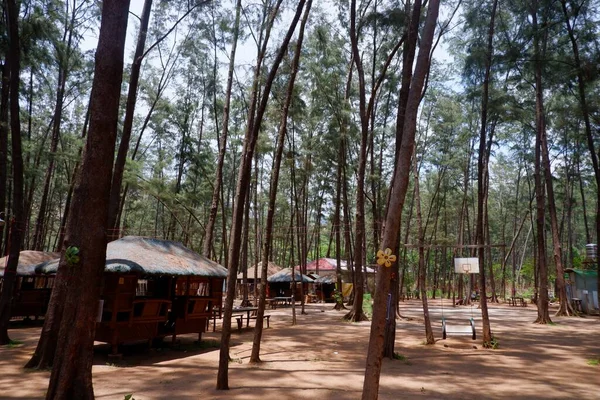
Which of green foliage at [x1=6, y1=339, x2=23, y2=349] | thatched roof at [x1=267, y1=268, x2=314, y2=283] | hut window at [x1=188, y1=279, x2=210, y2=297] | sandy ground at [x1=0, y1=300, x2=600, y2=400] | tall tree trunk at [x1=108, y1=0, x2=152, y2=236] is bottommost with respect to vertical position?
green foliage at [x1=6, y1=339, x2=23, y2=349]

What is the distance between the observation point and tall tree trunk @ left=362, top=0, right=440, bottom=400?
3852 millimetres

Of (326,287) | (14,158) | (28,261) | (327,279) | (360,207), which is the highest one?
(360,207)

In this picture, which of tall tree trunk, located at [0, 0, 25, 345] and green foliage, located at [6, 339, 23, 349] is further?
green foliage, located at [6, 339, 23, 349]

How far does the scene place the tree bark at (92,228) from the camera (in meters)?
4.25

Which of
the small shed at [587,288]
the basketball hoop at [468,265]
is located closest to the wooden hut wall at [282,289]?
the small shed at [587,288]

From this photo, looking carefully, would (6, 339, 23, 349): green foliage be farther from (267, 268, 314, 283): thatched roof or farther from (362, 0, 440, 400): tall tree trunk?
(267, 268, 314, 283): thatched roof

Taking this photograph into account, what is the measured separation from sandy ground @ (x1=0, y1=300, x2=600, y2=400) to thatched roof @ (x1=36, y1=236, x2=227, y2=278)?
1.77 m

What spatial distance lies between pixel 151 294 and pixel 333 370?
5.79 meters

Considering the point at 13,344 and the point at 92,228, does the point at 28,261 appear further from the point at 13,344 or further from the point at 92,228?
the point at 92,228

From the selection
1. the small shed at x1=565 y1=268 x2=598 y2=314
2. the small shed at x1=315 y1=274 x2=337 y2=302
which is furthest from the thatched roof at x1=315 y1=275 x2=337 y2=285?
the small shed at x1=565 y1=268 x2=598 y2=314

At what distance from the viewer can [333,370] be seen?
7422 millimetres

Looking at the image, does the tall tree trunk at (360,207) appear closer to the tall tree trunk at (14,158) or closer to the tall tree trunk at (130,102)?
the tall tree trunk at (130,102)

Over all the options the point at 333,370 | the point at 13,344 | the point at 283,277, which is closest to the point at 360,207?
the point at 333,370

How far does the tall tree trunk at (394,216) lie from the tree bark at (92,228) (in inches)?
114
